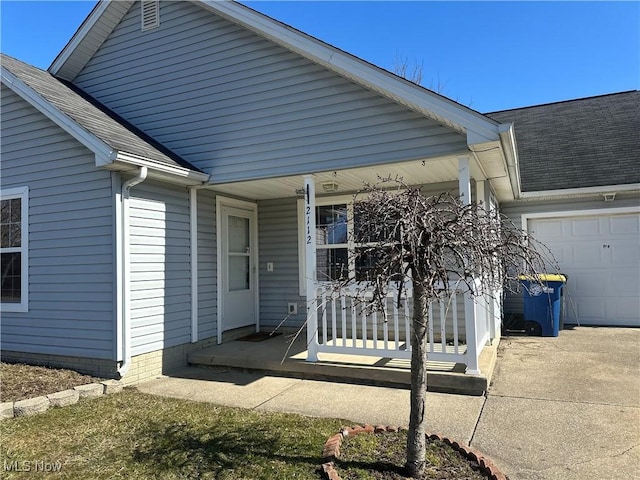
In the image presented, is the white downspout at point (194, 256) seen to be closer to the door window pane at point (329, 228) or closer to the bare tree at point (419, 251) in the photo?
the door window pane at point (329, 228)

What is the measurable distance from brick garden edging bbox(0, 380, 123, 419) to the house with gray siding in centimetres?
32

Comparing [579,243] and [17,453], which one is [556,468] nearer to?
[17,453]

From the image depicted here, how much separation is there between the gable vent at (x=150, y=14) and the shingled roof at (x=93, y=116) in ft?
5.40

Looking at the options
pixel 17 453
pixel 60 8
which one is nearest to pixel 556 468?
pixel 17 453

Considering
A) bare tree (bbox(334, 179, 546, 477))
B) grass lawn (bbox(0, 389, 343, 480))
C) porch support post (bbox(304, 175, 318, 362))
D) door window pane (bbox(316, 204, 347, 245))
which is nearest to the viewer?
bare tree (bbox(334, 179, 546, 477))

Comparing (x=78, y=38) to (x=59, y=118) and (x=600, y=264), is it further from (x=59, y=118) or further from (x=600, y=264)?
(x=600, y=264)

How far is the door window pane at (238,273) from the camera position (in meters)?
7.70

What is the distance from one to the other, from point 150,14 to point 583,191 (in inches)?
356

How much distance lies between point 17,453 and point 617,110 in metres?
14.2

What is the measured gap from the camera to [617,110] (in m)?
11.5

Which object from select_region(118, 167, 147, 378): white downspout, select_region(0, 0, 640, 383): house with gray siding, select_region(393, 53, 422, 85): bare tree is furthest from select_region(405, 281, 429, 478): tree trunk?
select_region(393, 53, 422, 85): bare tree

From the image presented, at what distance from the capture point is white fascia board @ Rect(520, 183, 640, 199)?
28.3ft

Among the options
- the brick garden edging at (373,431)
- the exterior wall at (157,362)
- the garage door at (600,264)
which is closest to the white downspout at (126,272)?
the exterior wall at (157,362)

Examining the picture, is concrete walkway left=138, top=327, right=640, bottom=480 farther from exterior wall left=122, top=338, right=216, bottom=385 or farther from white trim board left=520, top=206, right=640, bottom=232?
white trim board left=520, top=206, right=640, bottom=232
